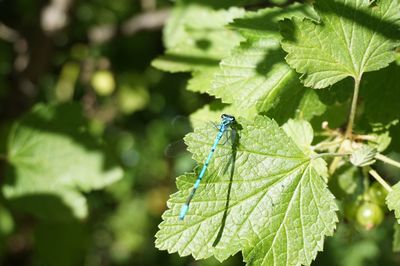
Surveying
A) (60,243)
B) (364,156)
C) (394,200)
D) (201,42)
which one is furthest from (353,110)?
(60,243)

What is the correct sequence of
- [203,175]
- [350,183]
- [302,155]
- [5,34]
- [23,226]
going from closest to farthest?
[203,175], [302,155], [350,183], [5,34], [23,226]

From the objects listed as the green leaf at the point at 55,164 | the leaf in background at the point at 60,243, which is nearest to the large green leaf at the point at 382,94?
the green leaf at the point at 55,164

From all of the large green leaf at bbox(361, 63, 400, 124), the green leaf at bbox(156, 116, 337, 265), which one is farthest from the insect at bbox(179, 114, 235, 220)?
the large green leaf at bbox(361, 63, 400, 124)

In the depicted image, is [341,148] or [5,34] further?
[5,34]

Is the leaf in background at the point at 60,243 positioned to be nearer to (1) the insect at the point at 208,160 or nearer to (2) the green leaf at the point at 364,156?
(1) the insect at the point at 208,160

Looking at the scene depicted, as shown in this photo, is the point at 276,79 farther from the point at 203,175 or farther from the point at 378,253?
the point at 378,253

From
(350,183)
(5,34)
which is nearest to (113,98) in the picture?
(5,34)
